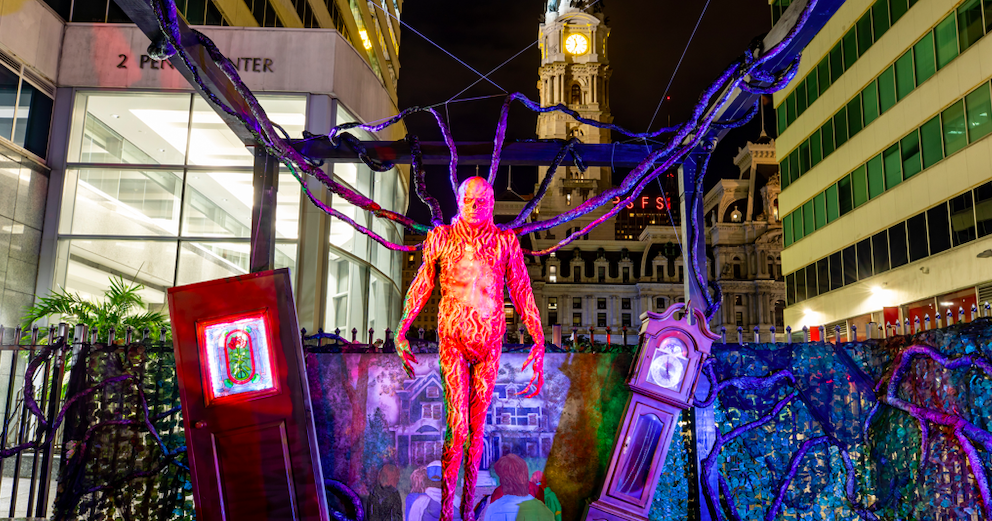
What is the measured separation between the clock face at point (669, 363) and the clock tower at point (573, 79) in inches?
2829

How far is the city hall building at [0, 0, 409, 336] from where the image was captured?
12734 mm

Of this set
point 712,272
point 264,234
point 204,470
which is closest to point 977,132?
point 264,234

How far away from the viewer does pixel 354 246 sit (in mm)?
15992

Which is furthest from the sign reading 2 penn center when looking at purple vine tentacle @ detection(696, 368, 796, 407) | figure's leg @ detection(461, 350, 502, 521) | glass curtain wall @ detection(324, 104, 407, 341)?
purple vine tentacle @ detection(696, 368, 796, 407)

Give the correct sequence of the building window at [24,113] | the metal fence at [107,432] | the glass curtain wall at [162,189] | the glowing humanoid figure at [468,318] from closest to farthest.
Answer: the glowing humanoid figure at [468,318] → the metal fence at [107,432] → the building window at [24,113] → the glass curtain wall at [162,189]

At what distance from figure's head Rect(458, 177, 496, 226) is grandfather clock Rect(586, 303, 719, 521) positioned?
1814 mm

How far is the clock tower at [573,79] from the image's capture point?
7738cm

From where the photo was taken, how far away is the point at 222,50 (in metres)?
13.4

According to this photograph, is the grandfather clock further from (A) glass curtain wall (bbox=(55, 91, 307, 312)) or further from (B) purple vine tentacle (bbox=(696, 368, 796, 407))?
(A) glass curtain wall (bbox=(55, 91, 307, 312))

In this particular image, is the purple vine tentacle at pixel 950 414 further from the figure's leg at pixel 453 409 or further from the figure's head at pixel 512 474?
the figure's leg at pixel 453 409

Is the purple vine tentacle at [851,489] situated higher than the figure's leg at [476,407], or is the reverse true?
the figure's leg at [476,407]

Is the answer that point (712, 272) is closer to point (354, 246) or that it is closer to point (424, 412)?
point (354, 246)

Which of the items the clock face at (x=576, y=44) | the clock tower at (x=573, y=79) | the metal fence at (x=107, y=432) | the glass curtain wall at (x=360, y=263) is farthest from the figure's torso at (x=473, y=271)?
the clock face at (x=576, y=44)

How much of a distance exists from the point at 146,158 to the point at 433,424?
40.1 feet
